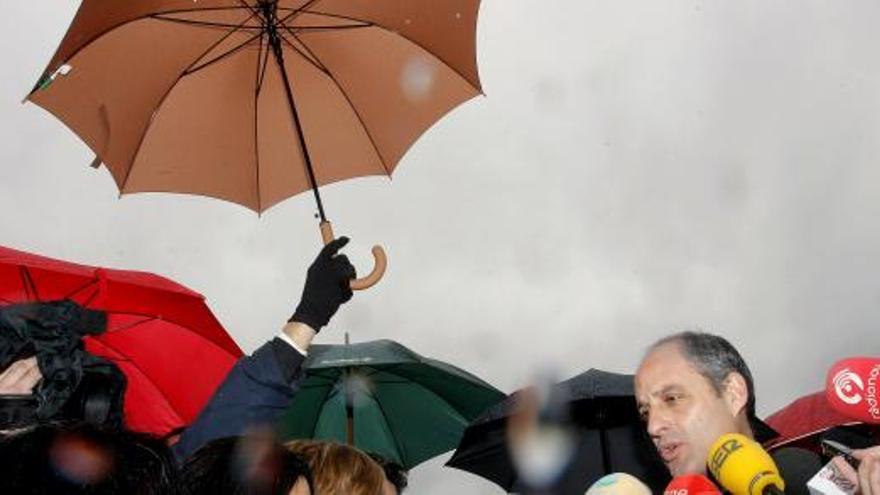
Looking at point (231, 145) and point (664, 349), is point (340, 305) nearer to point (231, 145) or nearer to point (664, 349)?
point (664, 349)

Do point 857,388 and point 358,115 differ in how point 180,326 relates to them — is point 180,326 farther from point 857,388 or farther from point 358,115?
point 857,388

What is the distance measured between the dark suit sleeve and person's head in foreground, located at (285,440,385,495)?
0.42 metres

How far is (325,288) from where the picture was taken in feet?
10.2

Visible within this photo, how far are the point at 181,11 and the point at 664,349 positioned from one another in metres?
2.59

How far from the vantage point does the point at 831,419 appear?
4477 mm

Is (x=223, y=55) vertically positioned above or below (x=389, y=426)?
above

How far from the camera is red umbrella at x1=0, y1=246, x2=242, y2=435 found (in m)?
4.00

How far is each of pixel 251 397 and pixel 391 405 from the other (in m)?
5.34

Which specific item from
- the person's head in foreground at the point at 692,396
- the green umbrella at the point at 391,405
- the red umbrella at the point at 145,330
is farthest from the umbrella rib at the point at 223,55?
the green umbrella at the point at 391,405

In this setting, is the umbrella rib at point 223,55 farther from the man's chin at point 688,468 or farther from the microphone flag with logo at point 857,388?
the microphone flag with logo at point 857,388

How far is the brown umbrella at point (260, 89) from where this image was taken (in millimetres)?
4430

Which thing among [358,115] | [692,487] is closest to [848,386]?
[692,487]

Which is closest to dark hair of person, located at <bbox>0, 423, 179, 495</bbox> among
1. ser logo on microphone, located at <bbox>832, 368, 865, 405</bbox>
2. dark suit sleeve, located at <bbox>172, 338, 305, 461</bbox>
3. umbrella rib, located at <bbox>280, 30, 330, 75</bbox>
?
dark suit sleeve, located at <bbox>172, 338, 305, 461</bbox>

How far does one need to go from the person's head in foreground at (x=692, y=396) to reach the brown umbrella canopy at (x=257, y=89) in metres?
2.10
